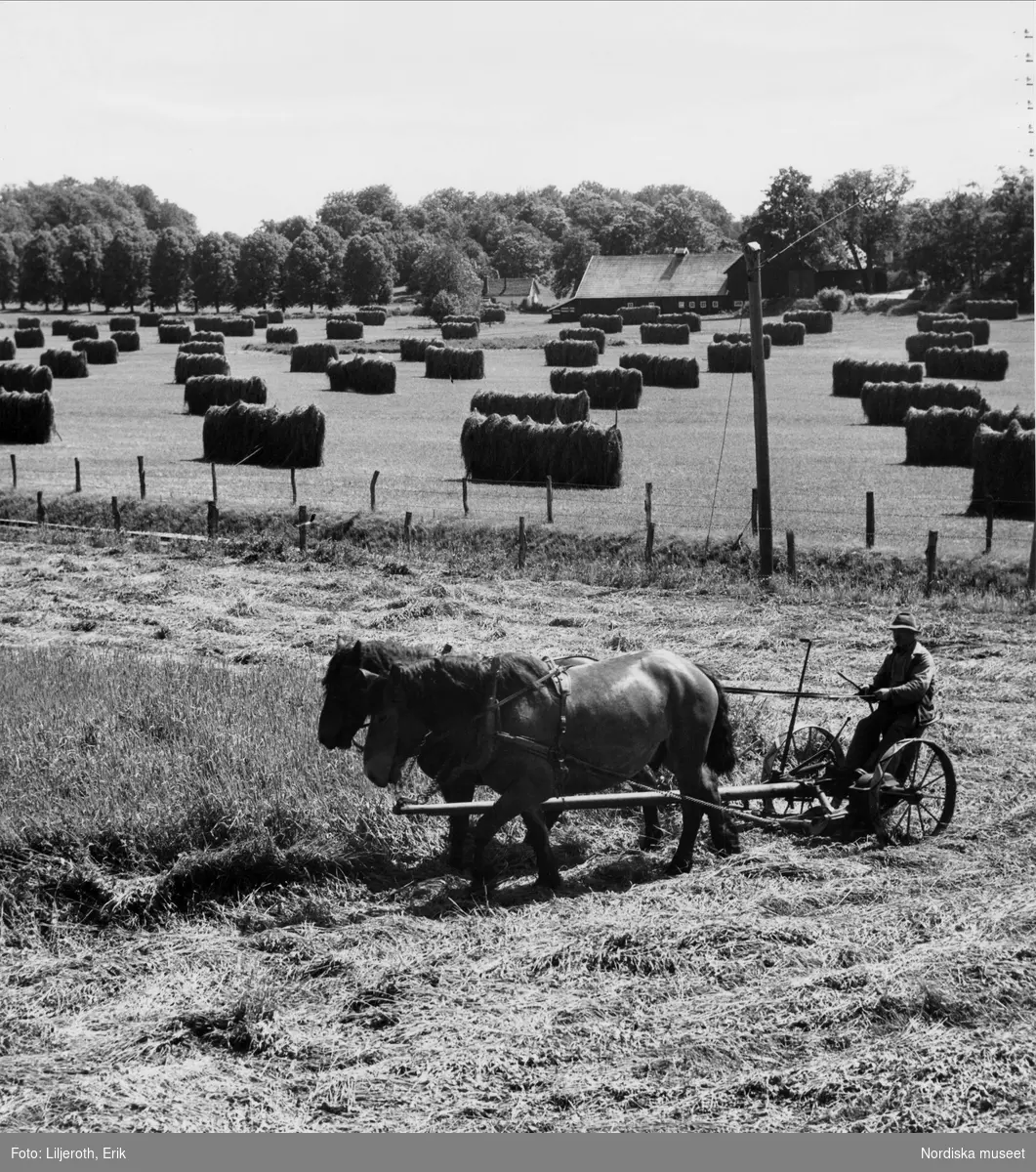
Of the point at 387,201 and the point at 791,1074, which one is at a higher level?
the point at 387,201

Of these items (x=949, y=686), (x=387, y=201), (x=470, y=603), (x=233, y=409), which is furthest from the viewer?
(x=387, y=201)

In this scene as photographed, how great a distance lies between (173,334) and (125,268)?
118ft

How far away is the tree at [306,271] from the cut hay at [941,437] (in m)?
76.4

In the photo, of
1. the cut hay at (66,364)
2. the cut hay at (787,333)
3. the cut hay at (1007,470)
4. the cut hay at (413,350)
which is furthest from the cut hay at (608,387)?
the cut hay at (787,333)

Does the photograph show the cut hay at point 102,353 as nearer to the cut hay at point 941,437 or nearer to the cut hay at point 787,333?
Answer: the cut hay at point 787,333

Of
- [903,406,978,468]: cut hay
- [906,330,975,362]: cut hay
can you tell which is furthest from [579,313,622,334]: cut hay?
[903,406,978,468]: cut hay

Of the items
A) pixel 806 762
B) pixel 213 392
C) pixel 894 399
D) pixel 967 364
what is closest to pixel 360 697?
pixel 806 762

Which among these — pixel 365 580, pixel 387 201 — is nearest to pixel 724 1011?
pixel 365 580

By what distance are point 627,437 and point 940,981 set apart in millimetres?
32003

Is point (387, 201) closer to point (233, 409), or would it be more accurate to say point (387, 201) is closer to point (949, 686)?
point (233, 409)

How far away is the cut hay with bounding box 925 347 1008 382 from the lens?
52031 mm

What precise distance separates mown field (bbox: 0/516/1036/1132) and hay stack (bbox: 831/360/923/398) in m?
36.3

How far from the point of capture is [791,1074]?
619 centimetres

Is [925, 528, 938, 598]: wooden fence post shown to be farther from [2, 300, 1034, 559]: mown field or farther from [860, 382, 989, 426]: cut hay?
[860, 382, 989, 426]: cut hay
